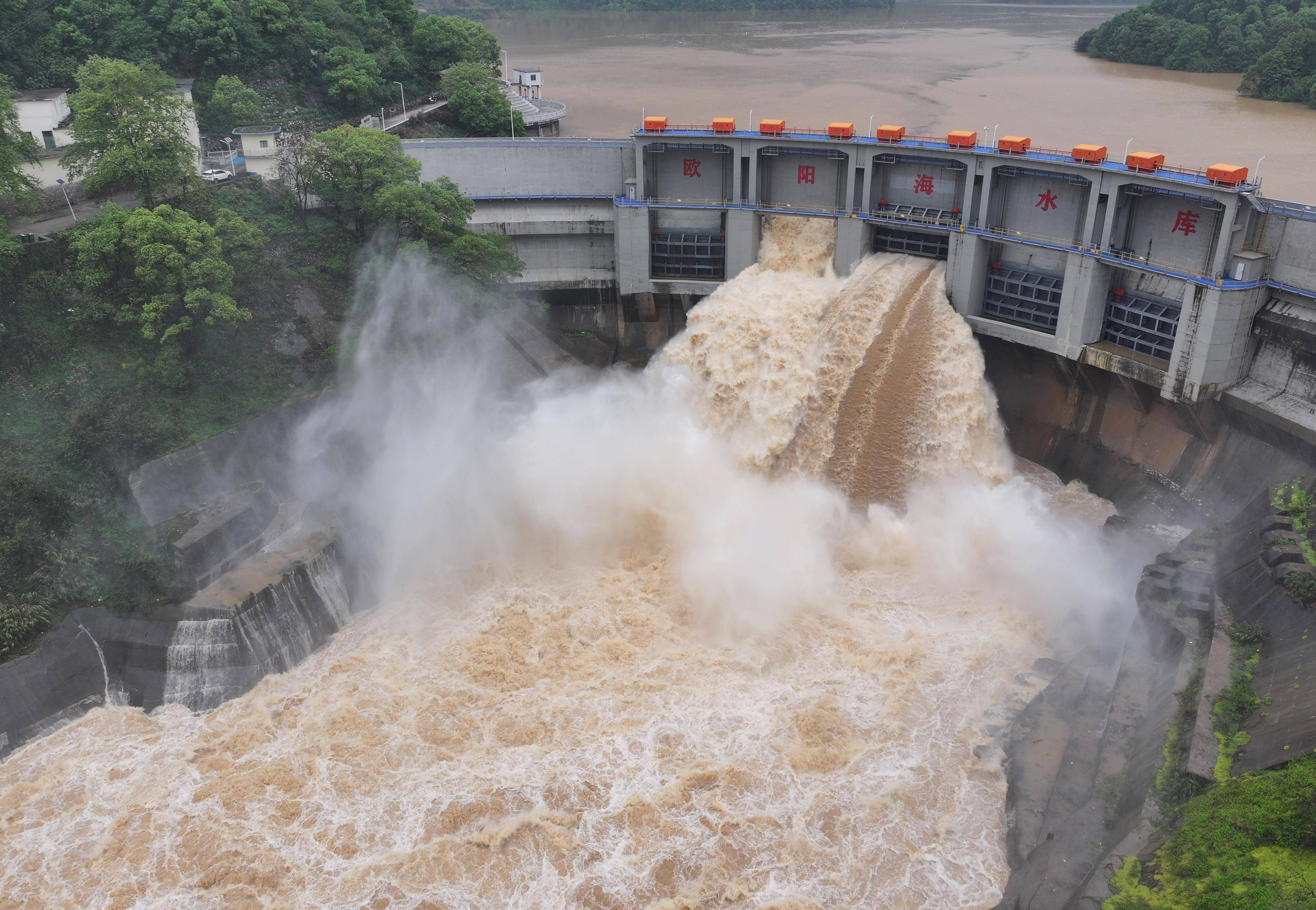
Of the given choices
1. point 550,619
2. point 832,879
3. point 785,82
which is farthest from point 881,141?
point 785,82

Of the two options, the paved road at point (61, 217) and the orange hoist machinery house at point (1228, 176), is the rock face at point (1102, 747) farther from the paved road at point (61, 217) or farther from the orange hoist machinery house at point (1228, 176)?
the paved road at point (61, 217)

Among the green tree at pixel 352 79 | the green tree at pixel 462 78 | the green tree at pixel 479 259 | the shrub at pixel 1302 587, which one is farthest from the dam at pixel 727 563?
the green tree at pixel 462 78

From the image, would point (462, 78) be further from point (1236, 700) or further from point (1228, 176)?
point (1236, 700)

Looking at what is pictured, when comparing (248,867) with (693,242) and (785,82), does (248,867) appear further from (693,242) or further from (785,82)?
(785,82)

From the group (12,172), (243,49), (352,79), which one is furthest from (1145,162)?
(243,49)

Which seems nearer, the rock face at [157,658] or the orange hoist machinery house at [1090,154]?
the rock face at [157,658]

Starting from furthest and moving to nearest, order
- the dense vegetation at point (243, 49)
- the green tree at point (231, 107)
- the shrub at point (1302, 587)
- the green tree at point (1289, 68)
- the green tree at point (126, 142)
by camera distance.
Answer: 1. the green tree at point (1289, 68)
2. the dense vegetation at point (243, 49)
3. the green tree at point (231, 107)
4. the green tree at point (126, 142)
5. the shrub at point (1302, 587)
